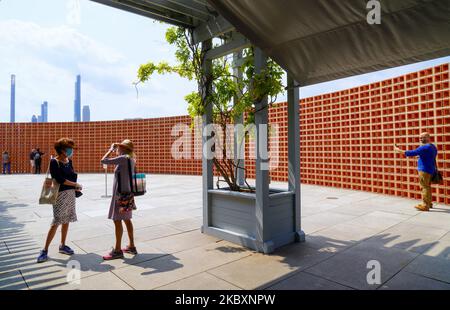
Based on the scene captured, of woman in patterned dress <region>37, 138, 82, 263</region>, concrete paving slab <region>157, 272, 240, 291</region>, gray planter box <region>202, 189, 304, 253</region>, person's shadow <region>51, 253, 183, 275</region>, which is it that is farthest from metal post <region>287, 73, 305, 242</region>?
woman in patterned dress <region>37, 138, 82, 263</region>

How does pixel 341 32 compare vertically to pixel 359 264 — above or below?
above

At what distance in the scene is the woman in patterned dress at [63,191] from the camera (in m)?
3.27

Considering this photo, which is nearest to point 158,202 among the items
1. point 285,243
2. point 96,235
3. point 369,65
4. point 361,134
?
point 96,235

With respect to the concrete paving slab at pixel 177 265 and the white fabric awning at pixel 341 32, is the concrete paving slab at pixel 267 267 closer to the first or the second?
the concrete paving slab at pixel 177 265

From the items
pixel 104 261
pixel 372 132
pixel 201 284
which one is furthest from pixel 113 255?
pixel 372 132

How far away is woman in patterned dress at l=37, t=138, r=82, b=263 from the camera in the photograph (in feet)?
10.7

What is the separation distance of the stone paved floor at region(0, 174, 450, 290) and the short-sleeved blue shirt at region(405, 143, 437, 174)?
34.2 inches

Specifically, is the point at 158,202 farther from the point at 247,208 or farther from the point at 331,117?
the point at 331,117

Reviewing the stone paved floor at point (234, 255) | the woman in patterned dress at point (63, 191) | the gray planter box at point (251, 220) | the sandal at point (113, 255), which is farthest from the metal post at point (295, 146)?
the woman in patterned dress at point (63, 191)

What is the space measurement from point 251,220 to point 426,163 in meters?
4.27

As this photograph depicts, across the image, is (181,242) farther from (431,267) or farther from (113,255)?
(431,267)

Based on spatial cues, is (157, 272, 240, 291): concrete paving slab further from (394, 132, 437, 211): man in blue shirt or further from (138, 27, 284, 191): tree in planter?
(394, 132, 437, 211): man in blue shirt

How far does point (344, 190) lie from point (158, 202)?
5.51 metres

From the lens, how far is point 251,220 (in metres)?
3.71
